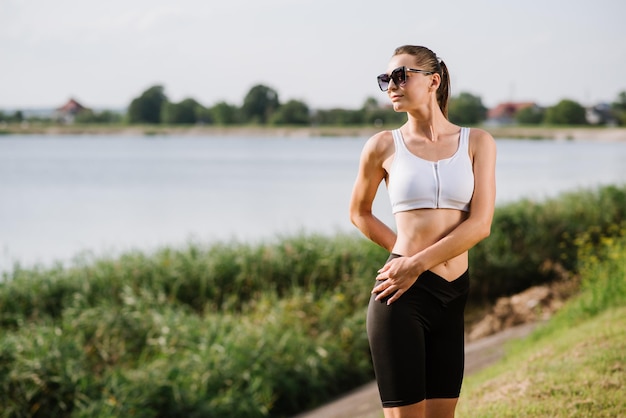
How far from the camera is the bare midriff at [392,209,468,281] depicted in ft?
10.3

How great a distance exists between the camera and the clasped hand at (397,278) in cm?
307

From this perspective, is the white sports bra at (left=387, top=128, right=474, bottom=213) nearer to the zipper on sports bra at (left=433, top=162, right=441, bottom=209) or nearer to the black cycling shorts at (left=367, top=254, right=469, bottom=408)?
the zipper on sports bra at (left=433, top=162, right=441, bottom=209)

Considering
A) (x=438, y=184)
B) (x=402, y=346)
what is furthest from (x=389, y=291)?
(x=438, y=184)

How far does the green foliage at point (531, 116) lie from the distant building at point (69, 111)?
3651 centimetres

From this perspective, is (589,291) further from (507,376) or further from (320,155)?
(320,155)

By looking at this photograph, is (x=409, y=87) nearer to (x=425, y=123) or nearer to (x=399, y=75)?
(x=399, y=75)

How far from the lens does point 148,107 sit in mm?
58688

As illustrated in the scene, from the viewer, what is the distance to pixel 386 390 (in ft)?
10.2

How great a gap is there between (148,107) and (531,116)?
27.9 metres

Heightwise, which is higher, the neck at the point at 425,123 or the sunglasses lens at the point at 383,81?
the sunglasses lens at the point at 383,81

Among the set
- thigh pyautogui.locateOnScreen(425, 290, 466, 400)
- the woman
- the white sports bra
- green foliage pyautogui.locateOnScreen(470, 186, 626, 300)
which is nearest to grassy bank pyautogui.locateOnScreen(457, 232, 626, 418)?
thigh pyautogui.locateOnScreen(425, 290, 466, 400)

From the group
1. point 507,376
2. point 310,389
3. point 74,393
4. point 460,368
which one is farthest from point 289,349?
point 460,368

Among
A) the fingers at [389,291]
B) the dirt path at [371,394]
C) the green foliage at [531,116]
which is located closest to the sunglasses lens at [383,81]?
the fingers at [389,291]

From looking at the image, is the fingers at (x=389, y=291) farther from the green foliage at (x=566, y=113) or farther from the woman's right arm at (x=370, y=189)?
the green foliage at (x=566, y=113)
